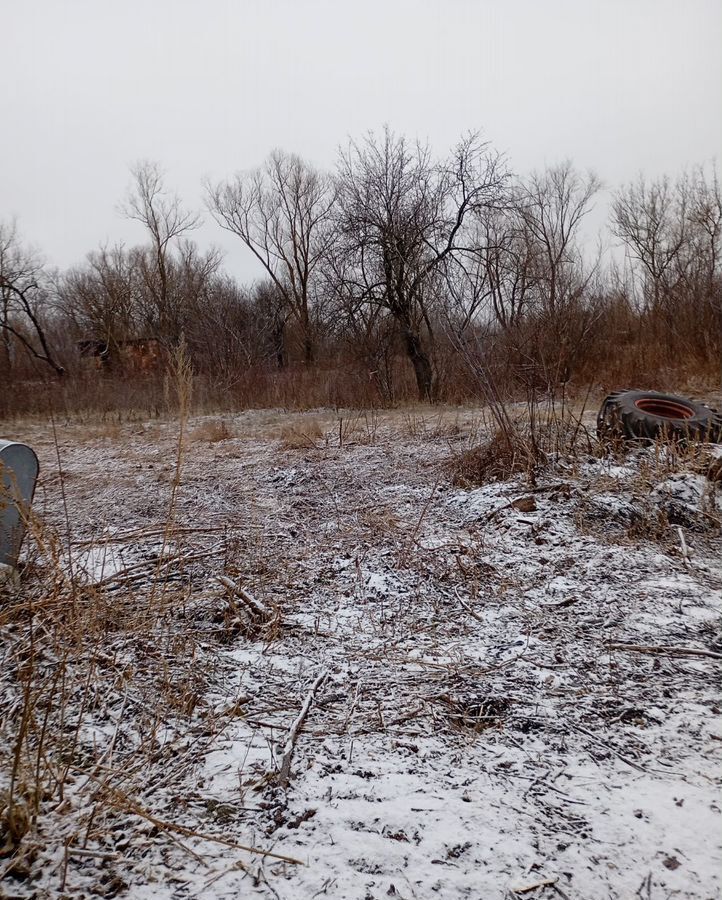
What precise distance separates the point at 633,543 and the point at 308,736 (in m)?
2.56

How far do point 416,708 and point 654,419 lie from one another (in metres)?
4.32

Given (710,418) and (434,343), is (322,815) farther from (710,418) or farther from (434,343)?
(434,343)

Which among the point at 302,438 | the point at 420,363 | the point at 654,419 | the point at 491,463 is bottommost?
the point at 491,463

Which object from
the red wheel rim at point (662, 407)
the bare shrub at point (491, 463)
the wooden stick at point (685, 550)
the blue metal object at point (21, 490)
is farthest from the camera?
the red wheel rim at point (662, 407)

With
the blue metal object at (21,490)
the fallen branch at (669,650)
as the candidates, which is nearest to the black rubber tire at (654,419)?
the fallen branch at (669,650)

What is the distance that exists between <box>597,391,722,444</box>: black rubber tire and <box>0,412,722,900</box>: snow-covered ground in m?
0.84

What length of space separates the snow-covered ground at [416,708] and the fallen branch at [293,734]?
0.02 metres

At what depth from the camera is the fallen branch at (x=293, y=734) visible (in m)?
1.76

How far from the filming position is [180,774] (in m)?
1.76

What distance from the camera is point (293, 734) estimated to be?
193cm

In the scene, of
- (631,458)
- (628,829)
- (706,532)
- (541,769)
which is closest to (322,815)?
(541,769)

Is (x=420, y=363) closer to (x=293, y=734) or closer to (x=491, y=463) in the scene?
(x=491, y=463)

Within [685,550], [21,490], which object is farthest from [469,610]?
[21,490]

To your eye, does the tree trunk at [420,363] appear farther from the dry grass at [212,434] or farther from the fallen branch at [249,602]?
the fallen branch at [249,602]
